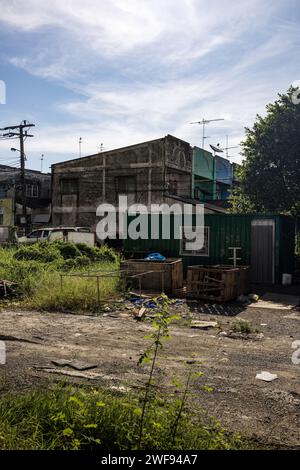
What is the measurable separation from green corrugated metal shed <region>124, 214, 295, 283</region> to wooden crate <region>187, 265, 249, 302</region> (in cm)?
296

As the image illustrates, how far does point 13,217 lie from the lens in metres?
37.4

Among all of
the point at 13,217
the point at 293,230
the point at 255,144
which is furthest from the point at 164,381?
the point at 13,217

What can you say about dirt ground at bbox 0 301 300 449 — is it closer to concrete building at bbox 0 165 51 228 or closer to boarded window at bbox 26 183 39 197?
concrete building at bbox 0 165 51 228

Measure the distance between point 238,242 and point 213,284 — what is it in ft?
12.8

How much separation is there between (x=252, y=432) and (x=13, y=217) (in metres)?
35.9

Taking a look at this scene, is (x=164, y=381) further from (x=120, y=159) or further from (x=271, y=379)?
(x=120, y=159)

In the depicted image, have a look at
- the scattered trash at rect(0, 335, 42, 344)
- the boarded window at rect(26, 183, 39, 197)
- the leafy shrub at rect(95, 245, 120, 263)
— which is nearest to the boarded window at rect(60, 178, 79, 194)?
the boarded window at rect(26, 183, 39, 197)

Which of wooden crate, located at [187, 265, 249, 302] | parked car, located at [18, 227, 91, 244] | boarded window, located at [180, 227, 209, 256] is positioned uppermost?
parked car, located at [18, 227, 91, 244]

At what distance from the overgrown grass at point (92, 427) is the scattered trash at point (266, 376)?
1750 millimetres

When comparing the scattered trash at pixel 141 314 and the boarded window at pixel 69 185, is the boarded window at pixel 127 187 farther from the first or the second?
the scattered trash at pixel 141 314

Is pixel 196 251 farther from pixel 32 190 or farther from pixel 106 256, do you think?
pixel 32 190

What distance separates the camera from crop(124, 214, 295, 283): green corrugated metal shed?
50.4 ft

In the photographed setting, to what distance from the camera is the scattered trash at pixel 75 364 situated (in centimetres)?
622

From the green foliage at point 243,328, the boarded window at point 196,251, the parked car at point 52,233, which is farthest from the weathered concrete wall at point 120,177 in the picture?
the green foliage at point 243,328
